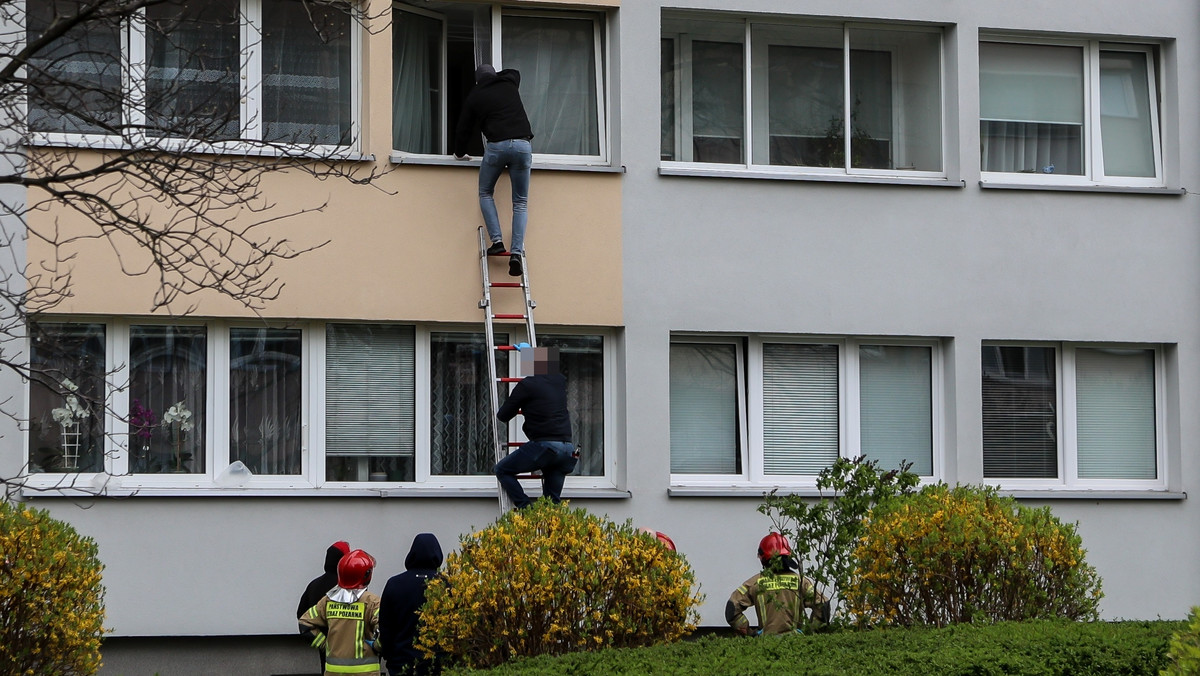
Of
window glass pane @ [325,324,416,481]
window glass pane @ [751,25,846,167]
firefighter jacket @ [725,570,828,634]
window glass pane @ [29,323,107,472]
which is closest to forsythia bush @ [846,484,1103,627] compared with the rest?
firefighter jacket @ [725,570,828,634]

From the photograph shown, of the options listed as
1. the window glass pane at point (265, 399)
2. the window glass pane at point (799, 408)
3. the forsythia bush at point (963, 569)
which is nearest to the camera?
the forsythia bush at point (963, 569)

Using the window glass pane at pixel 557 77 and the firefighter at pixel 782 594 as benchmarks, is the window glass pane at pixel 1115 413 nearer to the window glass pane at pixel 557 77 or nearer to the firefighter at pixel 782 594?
the firefighter at pixel 782 594

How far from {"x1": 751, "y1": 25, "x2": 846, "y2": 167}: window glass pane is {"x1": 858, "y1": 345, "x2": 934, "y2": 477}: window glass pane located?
189cm

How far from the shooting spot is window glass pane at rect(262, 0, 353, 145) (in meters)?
12.1

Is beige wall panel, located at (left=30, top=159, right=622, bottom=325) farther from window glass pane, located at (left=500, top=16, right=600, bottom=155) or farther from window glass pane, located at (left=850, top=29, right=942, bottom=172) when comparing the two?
window glass pane, located at (left=850, top=29, right=942, bottom=172)

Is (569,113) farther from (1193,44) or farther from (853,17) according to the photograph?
(1193,44)

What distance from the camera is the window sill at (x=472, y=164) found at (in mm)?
12008

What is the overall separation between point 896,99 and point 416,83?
462 cm

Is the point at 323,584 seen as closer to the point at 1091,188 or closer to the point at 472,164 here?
the point at 472,164

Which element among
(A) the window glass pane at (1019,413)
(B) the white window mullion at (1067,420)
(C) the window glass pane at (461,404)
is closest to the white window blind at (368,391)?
(C) the window glass pane at (461,404)

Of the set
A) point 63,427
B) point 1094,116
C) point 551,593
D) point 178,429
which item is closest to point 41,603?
point 551,593

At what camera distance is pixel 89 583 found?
27.8ft

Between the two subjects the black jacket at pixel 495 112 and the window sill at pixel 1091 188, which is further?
the window sill at pixel 1091 188

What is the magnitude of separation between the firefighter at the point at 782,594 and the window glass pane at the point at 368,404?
3529mm
